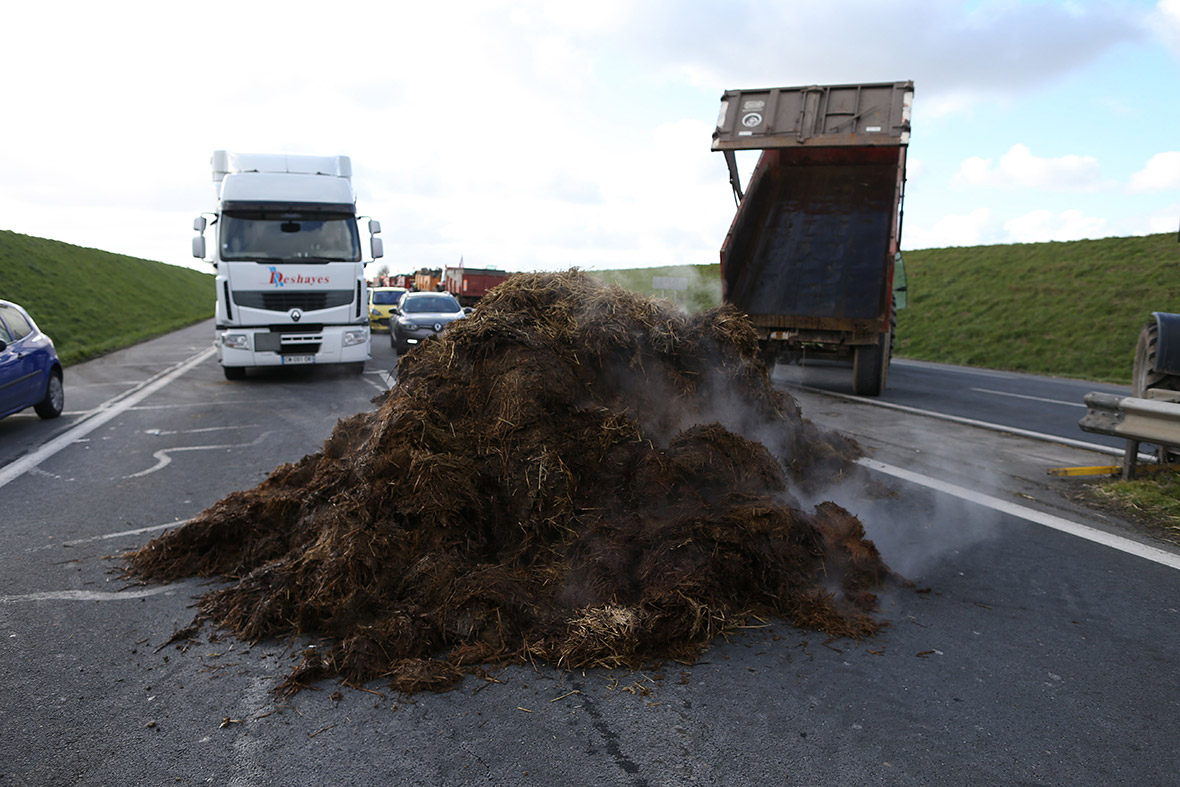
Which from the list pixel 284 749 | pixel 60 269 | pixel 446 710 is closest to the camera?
pixel 284 749

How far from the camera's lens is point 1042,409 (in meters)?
11.9

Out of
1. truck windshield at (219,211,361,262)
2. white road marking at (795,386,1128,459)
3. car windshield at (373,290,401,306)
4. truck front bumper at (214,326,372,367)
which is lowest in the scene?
white road marking at (795,386,1128,459)

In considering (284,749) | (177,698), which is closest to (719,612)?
(284,749)

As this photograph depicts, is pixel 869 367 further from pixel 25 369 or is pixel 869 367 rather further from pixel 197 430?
pixel 25 369

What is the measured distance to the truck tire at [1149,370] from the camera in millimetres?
7246

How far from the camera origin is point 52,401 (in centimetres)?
1030

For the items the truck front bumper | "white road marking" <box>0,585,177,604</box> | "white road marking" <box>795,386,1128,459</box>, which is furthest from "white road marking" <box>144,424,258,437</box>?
"white road marking" <box>795,386,1128,459</box>

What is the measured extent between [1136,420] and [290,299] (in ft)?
42.6

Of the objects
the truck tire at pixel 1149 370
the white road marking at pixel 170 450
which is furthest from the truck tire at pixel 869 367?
the white road marking at pixel 170 450

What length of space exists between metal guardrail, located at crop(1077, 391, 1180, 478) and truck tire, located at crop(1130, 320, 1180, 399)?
1.01ft

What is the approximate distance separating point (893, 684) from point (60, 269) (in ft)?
164

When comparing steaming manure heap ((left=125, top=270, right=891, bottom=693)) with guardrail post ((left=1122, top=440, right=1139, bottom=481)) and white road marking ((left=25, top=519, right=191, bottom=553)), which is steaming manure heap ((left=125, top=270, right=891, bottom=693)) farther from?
guardrail post ((left=1122, top=440, right=1139, bottom=481))

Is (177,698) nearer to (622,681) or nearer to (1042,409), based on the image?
(622,681)

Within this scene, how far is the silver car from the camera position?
19.4m
